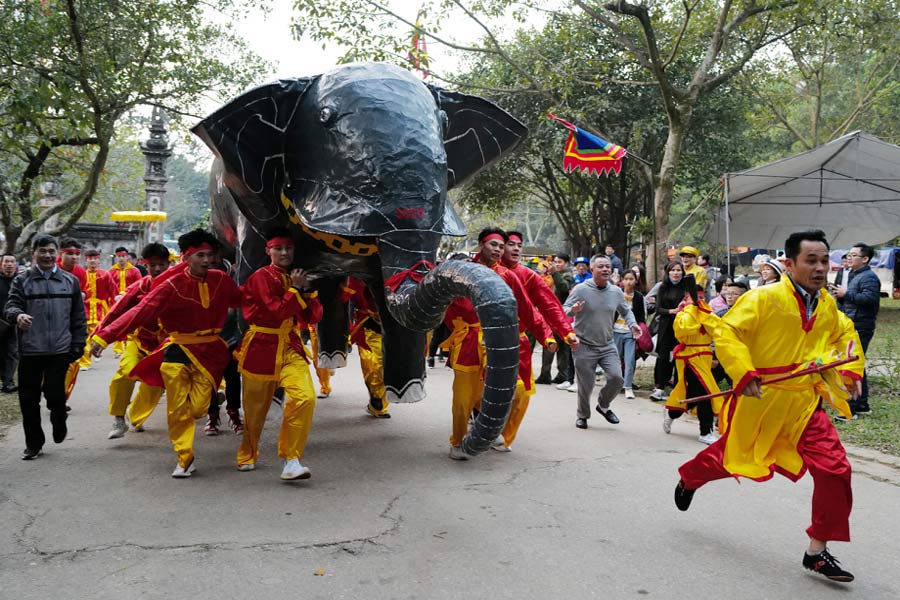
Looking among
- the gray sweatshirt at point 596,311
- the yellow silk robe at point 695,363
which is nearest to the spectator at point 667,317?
the gray sweatshirt at point 596,311

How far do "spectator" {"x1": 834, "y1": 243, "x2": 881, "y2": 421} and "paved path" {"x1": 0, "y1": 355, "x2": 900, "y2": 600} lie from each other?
165 cm

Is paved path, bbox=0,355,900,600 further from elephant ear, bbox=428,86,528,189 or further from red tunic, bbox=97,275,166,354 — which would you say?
elephant ear, bbox=428,86,528,189

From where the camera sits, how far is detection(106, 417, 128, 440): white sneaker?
6594mm

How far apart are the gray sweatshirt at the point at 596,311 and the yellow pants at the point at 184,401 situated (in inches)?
139

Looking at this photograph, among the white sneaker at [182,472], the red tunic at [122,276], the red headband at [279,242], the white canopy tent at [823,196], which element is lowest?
the white sneaker at [182,472]

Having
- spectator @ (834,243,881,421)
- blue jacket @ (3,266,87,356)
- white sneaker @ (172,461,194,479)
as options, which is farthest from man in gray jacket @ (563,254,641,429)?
blue jacket @ (3,266,87,356)

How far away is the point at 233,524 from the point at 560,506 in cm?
189

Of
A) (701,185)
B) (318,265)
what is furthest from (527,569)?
(701,185)

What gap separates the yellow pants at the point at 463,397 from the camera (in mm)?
6000

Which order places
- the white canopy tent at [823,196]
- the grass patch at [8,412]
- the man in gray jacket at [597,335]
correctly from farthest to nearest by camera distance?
the white canopy tent at [823,196]
the man in gray jacket at [597,335]
the grass patch at [8,412]

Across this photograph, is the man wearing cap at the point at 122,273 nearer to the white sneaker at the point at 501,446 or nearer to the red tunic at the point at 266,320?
the red tunic at the point at 266,320

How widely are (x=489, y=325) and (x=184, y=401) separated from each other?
256cm

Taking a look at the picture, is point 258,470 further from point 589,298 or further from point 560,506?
point 589,298

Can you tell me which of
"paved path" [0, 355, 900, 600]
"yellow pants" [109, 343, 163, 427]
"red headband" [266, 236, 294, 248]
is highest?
"red headband" [266, 236, 294, 248]
